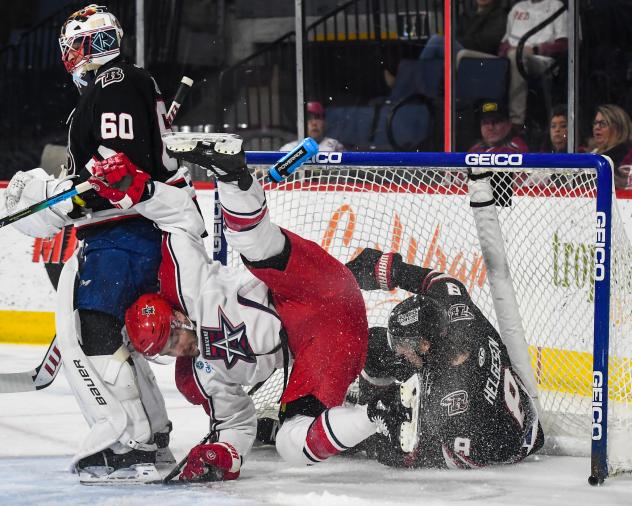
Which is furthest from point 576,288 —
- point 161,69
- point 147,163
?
point 161,69

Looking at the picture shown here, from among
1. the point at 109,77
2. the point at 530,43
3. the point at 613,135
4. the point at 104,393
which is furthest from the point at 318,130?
the point at 104,393

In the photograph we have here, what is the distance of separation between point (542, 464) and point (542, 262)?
642mm

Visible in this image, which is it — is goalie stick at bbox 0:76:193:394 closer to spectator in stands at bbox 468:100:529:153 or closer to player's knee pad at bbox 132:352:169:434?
player's knee pad at bbox 132:352:169:434

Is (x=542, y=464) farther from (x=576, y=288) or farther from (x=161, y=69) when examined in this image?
(x=161, y=69)

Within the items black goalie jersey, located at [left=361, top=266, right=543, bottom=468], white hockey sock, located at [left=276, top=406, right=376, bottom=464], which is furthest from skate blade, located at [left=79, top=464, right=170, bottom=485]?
black goalie jersey, located at [left=361, top=266, right=543, bottom=468]

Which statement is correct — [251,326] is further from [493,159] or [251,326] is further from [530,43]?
[530,43]

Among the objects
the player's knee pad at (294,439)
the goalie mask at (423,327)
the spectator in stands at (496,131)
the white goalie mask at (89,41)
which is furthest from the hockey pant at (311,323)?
the spectator in stands at (496,131)

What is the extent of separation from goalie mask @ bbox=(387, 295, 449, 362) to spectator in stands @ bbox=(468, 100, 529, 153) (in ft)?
6.26

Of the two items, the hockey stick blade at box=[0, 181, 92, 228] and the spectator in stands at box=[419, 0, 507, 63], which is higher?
the spectator in stands at box=[419, 0, 507, 63]

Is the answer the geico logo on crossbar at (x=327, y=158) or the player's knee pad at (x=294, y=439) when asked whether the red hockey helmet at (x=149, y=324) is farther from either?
the geico logo on crossbar at (x=327, y=158)

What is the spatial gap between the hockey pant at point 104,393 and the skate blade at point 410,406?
24.1 inches

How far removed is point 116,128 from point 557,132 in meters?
2.29

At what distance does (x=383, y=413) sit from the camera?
118 inches

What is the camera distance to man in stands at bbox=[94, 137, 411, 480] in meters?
2.99
